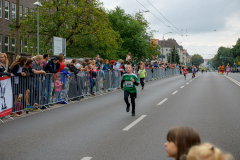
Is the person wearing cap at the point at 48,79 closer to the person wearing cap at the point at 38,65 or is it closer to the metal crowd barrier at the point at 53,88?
the metal crowd barrier at the point at 53,88

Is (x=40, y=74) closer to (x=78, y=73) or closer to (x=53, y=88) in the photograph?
(x=53, y=88)

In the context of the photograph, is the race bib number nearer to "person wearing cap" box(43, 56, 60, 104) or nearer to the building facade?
"person wearing cap" box(43, 56, 60, 104)

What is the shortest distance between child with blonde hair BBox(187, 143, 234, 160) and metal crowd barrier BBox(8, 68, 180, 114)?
894 cm

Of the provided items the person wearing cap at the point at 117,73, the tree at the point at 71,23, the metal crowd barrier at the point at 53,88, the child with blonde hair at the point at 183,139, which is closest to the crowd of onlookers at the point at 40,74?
the metal crowd barrier at the point at 53,88

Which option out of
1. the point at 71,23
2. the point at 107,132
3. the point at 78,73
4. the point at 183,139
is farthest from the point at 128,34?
the point at 183,139

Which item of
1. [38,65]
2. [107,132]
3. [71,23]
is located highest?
[71,23]

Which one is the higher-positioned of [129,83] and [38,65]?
[38,65]

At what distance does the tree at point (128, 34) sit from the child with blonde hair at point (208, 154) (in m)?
52.3

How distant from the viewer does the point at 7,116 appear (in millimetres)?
9992

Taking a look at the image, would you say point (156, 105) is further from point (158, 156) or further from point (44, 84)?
point (158, 156)

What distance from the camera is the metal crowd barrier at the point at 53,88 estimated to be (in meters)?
10.4

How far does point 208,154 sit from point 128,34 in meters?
55.0

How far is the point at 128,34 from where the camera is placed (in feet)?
184

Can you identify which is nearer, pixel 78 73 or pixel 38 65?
pixel 38 65
